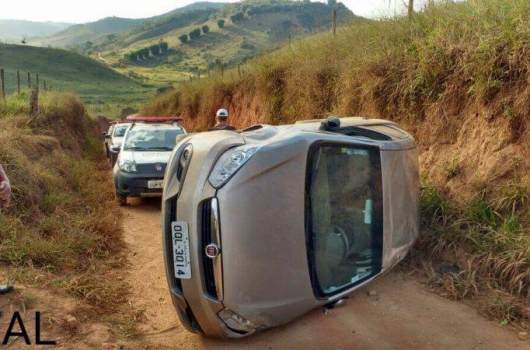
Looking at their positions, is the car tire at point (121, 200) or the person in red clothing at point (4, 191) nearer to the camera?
the person in red clothing at point (4, 191)

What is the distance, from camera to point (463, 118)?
20.2 feet

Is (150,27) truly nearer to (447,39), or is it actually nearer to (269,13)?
(269,13)

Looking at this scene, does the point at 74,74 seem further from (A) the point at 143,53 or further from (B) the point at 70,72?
(A) the point at 143,53

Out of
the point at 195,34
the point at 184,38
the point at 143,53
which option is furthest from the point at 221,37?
the point at 143,53

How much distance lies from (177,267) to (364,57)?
566 centimetres

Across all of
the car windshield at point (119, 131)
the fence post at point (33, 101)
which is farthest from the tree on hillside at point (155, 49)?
the fence post at point (33, 101)

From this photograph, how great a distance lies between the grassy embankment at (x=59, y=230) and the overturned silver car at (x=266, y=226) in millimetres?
1091

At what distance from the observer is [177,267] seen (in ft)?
10.9

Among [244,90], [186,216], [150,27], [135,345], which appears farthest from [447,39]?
[150,27]

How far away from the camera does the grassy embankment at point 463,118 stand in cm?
450

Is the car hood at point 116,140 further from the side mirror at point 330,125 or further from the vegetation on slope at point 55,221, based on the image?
the side mirror at point 330,125

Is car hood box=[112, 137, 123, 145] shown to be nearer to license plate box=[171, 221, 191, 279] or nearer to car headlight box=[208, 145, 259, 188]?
license plate box=[171, 221, 191, 279]

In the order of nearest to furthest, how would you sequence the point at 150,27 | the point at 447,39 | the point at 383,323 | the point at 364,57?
1. the point at 383,323
2. the point at 447,39
3. the point at 364,57
4. the point at 150,27

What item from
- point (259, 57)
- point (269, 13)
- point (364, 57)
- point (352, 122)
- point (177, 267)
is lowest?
point (177, 267)
